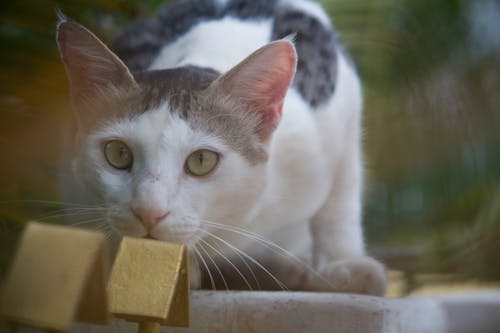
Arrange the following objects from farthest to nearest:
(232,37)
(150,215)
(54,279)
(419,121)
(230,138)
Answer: (419,121)
(232,37)
(230,138)
(150,215)
(54,279)

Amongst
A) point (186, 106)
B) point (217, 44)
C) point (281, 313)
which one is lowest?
point (281, 313)

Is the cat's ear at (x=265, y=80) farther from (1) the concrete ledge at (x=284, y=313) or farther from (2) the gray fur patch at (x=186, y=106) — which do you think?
(1) the concrete ledge at (x=284, y=313)

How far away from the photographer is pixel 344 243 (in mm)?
949

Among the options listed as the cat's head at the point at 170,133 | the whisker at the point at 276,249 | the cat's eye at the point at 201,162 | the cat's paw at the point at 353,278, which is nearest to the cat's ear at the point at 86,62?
the cat's head at the point at 170,133

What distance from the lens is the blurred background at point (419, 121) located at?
2.57ft

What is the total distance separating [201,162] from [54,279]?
276 mm

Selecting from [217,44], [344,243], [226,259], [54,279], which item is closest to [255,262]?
[226,259]

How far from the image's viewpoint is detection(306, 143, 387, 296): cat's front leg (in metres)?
0.86

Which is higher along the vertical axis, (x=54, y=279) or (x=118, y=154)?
(x=118, y=154)

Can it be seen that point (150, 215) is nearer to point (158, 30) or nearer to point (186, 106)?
point (186, 106)

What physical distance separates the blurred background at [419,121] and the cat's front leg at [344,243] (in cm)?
4

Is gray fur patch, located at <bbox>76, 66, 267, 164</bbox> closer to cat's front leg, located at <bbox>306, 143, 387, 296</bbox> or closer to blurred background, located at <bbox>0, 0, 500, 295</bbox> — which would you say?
blurred background, located at <bbox>0, 0, 500, 295</bbox>

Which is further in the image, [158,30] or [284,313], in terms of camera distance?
[158,30]

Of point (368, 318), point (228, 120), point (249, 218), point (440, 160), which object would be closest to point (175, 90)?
point (228, 120)
